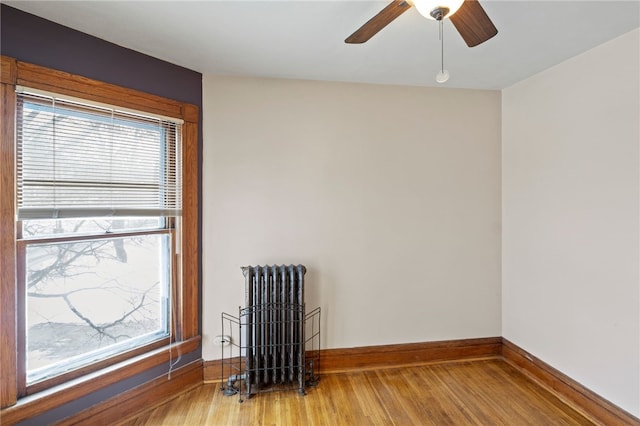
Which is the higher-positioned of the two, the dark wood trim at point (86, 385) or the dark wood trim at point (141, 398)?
the dark wood trim at point (86, 385)

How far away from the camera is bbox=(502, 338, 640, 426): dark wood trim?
1.90 meters

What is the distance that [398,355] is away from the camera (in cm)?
267

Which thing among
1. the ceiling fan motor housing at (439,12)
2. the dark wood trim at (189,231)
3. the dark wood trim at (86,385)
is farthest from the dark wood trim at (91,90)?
the ceiling fan motor housing at (439,12)

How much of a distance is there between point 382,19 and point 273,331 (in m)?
2.12

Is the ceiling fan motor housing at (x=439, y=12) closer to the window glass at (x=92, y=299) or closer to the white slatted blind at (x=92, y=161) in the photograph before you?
the white slatted blind at (x=92, y=161)

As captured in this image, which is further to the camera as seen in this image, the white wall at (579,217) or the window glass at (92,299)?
the white wall at (579,217)

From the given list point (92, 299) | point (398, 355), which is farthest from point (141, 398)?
point (398, 355)

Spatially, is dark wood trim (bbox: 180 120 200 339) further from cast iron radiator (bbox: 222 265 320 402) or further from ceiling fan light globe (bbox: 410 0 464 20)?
ceiling fan light globe (bbox: 410 0 464 20)

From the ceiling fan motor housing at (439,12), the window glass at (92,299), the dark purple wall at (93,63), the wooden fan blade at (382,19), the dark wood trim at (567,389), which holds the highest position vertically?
the dark purple wall at (93,63)

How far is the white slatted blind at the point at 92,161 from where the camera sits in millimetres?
1659

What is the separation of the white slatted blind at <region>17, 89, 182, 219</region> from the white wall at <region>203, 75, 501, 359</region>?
0.33m

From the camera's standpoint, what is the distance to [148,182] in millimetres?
2129

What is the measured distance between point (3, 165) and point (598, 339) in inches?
148

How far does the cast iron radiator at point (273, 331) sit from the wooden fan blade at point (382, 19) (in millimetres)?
1630
